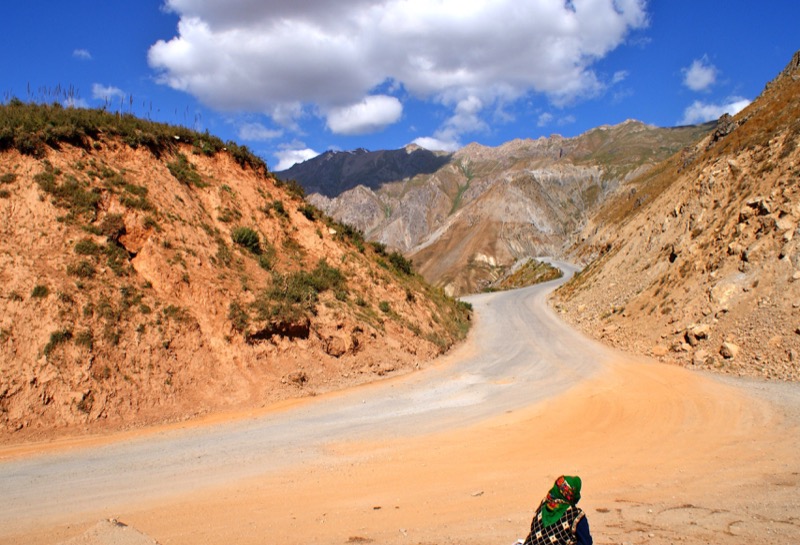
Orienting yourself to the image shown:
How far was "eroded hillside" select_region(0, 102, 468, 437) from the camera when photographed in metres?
11.0

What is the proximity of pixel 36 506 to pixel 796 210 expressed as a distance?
21.3 meters

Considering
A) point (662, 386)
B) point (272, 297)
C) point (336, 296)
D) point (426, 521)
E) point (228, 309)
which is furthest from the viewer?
point (336, 296)

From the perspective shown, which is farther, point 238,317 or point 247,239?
point 247,239

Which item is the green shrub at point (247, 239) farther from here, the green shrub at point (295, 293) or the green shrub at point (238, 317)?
the green shrub at point (238, 317)

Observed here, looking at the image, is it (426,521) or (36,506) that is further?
(36,506)

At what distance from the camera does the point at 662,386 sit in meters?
13.2

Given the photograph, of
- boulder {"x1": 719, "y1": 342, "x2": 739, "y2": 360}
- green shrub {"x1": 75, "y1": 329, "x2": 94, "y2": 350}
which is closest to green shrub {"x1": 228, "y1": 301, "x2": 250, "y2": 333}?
green shrub {"x1": 75, "y1": 329, "x2": 94, "y2": 350}

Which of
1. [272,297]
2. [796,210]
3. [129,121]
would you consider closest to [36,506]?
[272,297]

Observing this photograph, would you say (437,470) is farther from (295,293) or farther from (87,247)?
(87,247)

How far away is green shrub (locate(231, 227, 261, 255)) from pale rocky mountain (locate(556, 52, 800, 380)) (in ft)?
45.1

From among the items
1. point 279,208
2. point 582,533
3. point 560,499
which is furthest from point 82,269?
point 582,533

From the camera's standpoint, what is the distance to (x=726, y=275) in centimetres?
1772

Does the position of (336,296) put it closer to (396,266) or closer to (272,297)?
(272,297)

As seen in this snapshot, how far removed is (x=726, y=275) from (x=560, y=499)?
16.5 metres
